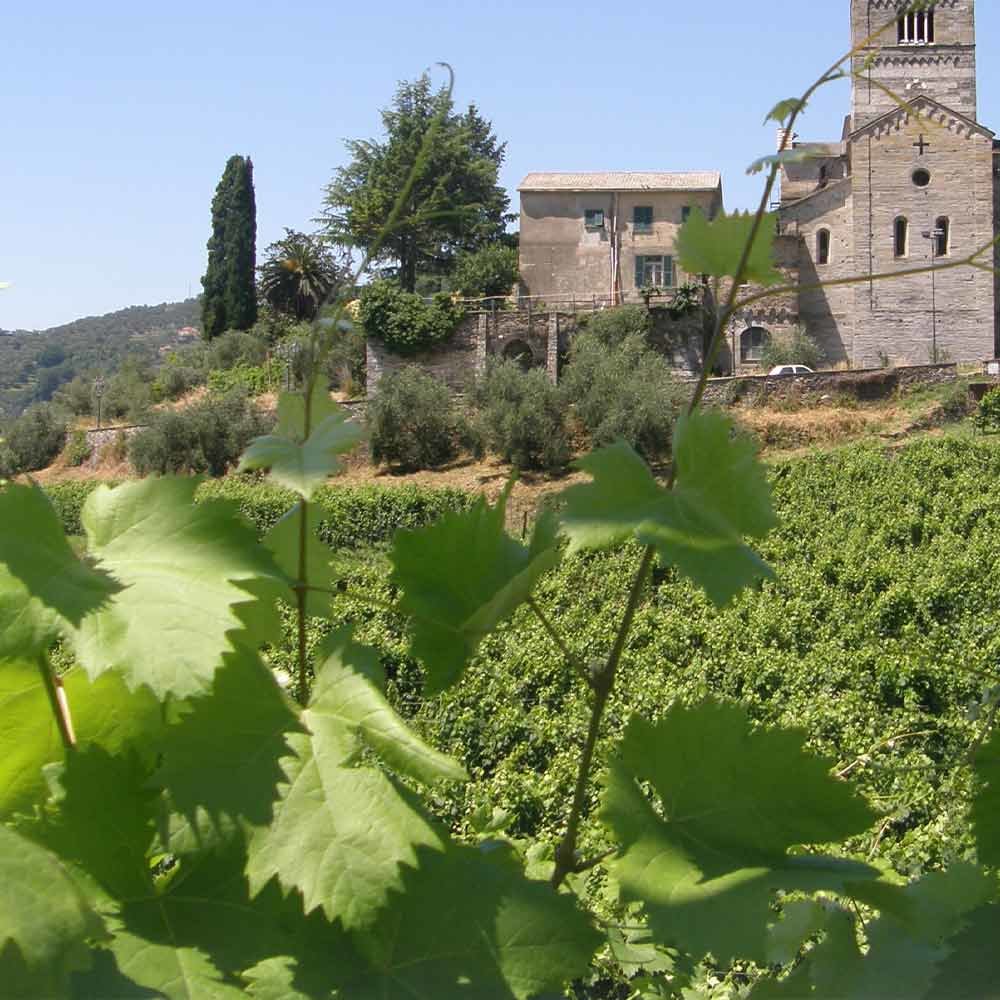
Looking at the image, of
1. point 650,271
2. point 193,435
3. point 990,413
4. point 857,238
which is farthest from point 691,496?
point 857,238

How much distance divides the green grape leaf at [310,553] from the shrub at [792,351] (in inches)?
878

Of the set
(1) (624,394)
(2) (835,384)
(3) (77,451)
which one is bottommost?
(3) (77,451)

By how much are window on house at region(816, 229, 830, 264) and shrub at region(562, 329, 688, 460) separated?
7.42 meters

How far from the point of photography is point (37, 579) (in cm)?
37

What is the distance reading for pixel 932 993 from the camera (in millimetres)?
391

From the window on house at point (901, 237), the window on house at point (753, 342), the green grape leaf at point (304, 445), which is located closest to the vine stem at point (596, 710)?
the green grape leaf at point (304, 445)

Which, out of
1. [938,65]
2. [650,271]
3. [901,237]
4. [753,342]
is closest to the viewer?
[753,342]

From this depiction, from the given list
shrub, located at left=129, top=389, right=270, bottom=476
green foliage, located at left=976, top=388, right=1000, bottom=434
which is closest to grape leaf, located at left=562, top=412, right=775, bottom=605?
green foliage, located at left=976, top=388, right=1000, bottom=434

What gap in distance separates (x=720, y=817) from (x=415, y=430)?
1641 cm

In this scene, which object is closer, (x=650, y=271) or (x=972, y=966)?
(x=972, y=966)

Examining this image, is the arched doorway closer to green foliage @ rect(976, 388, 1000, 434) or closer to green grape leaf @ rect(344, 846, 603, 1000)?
green foliage @ rect(976, 388, 1000, 434)

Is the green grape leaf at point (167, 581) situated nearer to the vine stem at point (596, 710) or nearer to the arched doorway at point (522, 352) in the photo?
the vine stem at point (596, 710)

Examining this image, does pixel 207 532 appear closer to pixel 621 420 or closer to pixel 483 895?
pixel 483 895

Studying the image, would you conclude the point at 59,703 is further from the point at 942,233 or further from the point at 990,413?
the point at 942,233
